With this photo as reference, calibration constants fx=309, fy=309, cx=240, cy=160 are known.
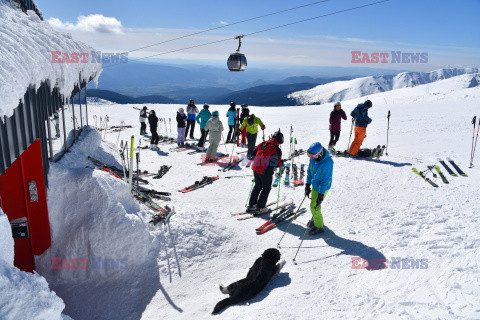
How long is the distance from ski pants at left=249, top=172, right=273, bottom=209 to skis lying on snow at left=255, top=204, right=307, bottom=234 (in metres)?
0.50

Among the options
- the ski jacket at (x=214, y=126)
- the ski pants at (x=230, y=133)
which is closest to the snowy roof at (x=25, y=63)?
the ski jacket at (x=214, y=126)

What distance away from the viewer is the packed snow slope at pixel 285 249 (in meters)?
4.11

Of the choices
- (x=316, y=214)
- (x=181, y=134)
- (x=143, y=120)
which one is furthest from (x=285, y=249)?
(x=143, y=120)

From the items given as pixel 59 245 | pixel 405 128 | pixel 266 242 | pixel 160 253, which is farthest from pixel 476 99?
pixel 59 245

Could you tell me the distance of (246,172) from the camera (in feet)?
36.7

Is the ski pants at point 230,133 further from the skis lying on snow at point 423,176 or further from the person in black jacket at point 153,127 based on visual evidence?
the skis lying on snow at point 423,176

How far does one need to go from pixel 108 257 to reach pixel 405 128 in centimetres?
1499

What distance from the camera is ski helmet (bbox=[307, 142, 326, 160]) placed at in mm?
6168

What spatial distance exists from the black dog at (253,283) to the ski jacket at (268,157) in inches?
97.6

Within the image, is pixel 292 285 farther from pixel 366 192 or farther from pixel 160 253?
pixel 366 192

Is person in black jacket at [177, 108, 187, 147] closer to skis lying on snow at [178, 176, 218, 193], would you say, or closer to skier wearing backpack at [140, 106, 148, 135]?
skier wearing backpack at [140, 106, 148, 135]

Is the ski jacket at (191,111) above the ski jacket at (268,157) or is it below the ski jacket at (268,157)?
above

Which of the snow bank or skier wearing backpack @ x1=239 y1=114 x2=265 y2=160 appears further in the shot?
skier wearing backpack @ x1=239 y1=114 x2=265 y2=160

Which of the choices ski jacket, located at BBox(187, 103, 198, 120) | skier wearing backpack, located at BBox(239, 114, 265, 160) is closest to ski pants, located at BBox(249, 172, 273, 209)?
skier wearing backpack, located at BBox(239, 114, 265, 160)
